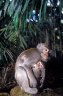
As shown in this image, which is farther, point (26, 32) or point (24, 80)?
point (26, 32)

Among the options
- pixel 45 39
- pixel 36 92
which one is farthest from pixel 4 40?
pixel 36 92

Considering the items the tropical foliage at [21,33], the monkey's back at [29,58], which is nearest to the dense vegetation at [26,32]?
the tropical foliage at [21,33]

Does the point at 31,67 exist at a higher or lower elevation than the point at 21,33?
lower

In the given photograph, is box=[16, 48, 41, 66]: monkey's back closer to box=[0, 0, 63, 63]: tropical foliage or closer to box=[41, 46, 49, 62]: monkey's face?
box=[41, 46, 49, 62]: monkey's face

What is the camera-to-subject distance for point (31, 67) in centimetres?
115

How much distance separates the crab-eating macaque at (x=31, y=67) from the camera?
114 cm

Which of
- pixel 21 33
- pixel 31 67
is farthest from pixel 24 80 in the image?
pixel 21 33

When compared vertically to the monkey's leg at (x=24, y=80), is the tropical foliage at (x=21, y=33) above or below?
above

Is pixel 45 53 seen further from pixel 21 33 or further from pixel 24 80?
pixel 21 33

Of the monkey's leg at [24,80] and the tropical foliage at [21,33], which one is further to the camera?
the tropical foliage at [21,33]

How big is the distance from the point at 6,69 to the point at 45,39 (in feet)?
1.10

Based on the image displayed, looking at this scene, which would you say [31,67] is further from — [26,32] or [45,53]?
[26,32]

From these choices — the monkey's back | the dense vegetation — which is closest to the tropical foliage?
the dense vegetation

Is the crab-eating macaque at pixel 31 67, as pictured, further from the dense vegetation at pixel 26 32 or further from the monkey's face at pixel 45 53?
the dense vegetation at pixel 26 32
